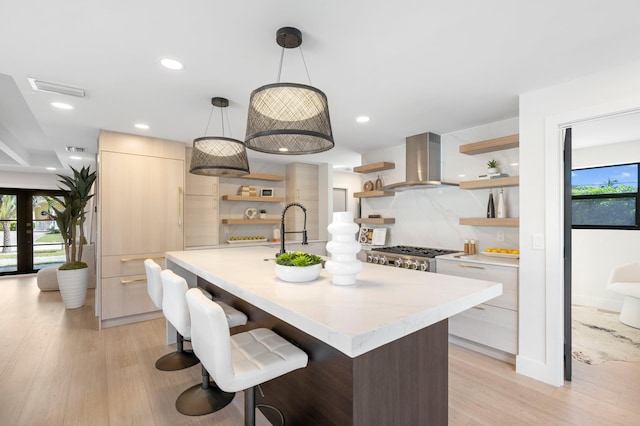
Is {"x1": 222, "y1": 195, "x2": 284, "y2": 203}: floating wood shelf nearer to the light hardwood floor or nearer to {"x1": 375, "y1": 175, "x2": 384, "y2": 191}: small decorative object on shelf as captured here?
{"x1": 375, "y1": 175, "x2": 384, "y2": 191}: small decorative object on shelf

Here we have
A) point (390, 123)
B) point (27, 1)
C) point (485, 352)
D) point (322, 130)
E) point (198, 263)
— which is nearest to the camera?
point (27, 1)

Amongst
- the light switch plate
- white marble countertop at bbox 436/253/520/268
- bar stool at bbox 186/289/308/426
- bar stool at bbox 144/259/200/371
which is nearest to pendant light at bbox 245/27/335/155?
bar stool at bbox 186/289/308/426

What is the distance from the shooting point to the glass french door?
671cm

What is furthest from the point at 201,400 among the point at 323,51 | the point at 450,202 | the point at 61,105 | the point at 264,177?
the point at 264,177

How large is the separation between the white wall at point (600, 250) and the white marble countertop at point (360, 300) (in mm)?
3799

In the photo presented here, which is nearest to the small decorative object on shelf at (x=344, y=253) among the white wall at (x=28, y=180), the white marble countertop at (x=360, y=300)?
the white marble countertop at (x=360, y=300)

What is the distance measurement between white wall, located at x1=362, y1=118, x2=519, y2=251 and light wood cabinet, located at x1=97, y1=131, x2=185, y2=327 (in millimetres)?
2889

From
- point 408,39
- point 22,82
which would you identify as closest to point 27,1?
point 22,82

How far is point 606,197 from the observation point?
4297mm

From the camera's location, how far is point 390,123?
11.4 ft

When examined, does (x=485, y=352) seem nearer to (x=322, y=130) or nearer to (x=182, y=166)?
(x=322, y=130)

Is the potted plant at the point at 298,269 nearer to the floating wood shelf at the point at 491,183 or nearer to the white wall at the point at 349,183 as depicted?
the floating wood shelf at the point at 491,183

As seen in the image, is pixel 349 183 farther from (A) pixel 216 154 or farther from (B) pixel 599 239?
(A) pixel 216 154

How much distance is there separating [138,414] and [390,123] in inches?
131
